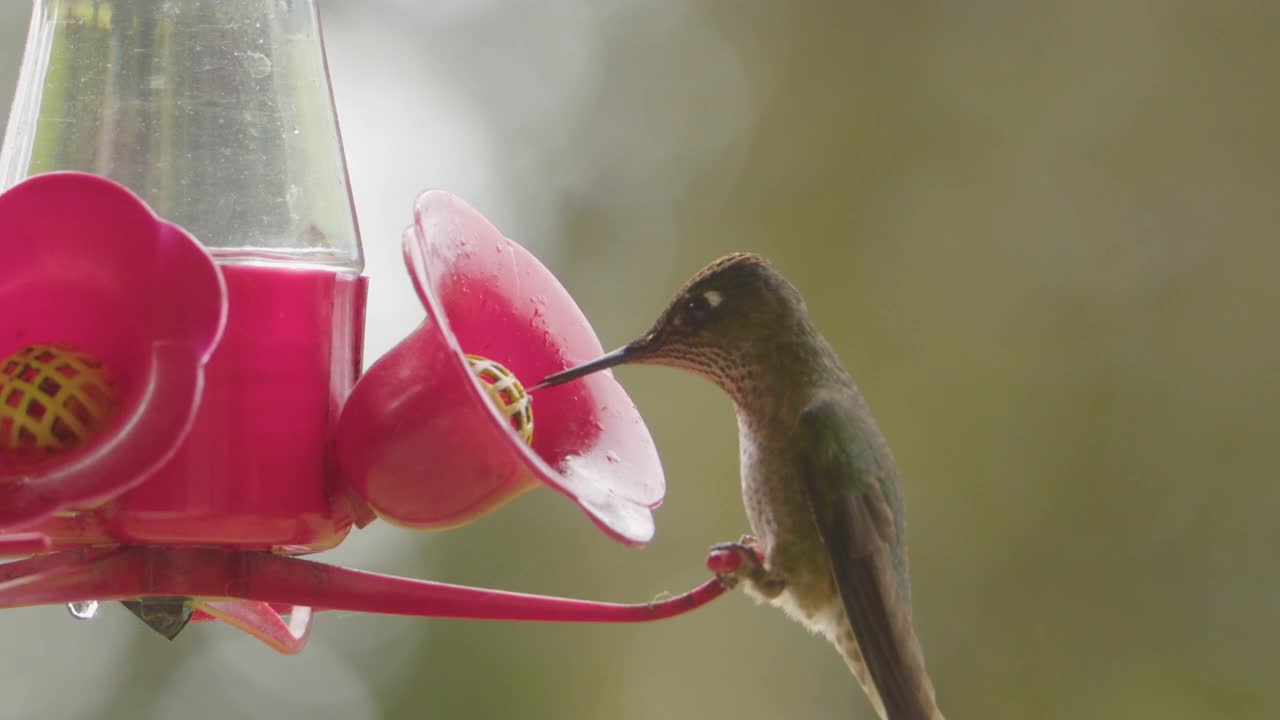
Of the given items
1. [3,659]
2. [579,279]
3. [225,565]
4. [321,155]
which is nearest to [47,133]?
[321,155]

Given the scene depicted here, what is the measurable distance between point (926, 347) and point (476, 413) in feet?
19.7

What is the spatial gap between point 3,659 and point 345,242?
580 cm

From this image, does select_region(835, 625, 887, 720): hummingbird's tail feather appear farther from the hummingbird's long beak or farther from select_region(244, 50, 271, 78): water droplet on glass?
select_region(244, 50, 271, 78): water droplet on glass

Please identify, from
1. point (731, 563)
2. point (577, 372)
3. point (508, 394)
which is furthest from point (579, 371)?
point (731, 563)

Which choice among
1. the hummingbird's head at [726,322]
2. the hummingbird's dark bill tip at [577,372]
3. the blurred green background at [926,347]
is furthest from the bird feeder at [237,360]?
the blurred green background at [926,347]

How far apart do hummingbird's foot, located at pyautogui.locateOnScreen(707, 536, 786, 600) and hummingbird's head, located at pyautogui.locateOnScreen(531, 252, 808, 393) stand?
435 mm

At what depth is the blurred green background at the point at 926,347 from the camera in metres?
7.36

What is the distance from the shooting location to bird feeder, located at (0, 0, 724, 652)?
1924 millimetres

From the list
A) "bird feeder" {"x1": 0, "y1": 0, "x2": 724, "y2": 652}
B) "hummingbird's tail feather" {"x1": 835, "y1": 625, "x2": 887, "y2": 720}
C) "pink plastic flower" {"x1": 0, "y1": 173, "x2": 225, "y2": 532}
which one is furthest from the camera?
"hummingbird's tail feather" {"x1": 835, "y1": 625, "x2": 887, "y2": 720}

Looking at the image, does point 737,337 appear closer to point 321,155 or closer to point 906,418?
point 321,155

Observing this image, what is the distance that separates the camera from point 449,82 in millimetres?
8812

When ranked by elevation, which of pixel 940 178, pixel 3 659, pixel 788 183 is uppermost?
pixel 940 178

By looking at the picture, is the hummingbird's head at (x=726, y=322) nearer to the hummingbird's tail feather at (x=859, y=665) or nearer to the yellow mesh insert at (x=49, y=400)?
the hummingbird's tail feather at (x=859, y=665)

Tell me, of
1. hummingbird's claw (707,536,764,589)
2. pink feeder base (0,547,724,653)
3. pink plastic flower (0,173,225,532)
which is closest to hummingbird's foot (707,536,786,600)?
hummingbird's claw (707,536,764,589)
